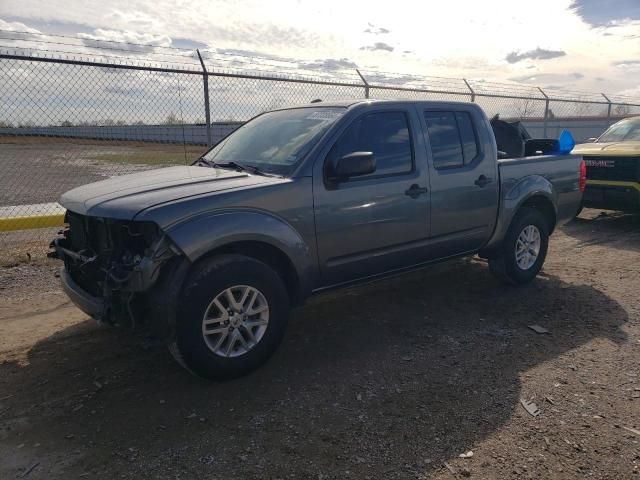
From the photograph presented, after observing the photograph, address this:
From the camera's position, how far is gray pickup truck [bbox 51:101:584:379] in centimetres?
317

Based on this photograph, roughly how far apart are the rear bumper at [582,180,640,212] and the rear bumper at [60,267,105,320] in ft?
26.1

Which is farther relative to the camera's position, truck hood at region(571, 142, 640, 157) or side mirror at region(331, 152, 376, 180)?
truck hood at region(571, 142, 640, 157)

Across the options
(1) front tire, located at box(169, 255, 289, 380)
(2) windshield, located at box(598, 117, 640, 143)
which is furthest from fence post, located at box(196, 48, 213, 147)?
(2) windshield, located at box(598, 117, 640, 143)

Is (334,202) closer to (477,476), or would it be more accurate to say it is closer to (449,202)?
(449,202)

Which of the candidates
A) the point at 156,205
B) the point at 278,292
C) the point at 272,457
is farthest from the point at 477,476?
the point at 156,205

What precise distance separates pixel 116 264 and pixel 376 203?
1986 mm

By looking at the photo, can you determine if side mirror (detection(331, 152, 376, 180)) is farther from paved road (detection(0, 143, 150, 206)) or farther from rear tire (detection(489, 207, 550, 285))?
paved road (detection(0, 143, 150, 206))

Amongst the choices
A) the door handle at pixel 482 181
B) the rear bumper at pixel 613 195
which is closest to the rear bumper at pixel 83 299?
the door handle at pixel 482 181

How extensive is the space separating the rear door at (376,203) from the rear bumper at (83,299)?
156 centimetres

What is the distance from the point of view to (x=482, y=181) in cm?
488

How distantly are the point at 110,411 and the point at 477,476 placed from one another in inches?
85.7

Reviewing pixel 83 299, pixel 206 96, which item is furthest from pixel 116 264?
pixel 206 96

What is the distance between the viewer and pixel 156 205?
3148 mm

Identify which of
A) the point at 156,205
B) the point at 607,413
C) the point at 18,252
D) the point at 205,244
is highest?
the point at 156,205
